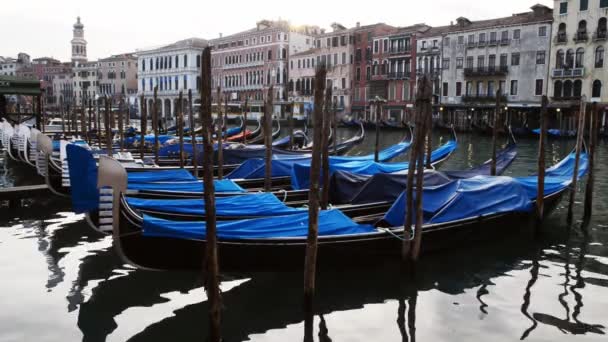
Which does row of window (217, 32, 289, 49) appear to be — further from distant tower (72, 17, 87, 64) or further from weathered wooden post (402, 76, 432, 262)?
weathered wooden post (402, 76, 432, 262)

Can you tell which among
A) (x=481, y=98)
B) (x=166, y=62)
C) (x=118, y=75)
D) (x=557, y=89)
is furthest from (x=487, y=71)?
(x=118, y=75)

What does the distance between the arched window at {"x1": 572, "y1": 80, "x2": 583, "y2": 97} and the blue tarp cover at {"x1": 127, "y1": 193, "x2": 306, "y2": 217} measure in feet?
82.0

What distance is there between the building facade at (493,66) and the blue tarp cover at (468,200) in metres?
21.7

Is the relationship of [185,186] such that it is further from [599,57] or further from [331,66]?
[331,66]

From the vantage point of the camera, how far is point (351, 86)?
3819 cm

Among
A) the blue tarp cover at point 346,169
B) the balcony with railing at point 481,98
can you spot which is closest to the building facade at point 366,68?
the balcony with railing at point 481,98

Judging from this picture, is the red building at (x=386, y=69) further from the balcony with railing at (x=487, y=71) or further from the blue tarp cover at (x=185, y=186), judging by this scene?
the blue tarp cover at (x=185, y=186)

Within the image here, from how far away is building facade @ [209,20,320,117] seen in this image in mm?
40969

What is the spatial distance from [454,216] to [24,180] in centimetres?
1032

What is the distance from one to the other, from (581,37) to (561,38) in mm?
972

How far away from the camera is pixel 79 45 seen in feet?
205

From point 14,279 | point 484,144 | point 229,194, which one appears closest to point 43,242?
point 14,279

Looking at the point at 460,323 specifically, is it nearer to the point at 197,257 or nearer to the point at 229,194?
the point at 197,257

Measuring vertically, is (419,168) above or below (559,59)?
below
